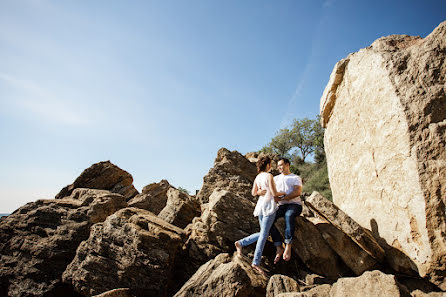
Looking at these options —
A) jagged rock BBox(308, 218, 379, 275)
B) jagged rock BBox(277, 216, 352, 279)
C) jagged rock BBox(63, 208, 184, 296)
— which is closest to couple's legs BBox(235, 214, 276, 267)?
jagged rock BBox(277, 216, 352, 279)

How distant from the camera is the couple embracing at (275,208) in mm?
5297

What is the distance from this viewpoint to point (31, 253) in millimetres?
6641

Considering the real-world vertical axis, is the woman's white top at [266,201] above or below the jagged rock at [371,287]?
above

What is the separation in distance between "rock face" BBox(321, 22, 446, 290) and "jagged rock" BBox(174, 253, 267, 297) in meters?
3.20

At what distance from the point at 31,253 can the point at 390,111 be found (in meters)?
9.68

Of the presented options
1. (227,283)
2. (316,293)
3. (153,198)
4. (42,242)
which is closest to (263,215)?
(227,283)

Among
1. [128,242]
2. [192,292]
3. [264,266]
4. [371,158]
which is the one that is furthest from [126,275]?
[371,158]

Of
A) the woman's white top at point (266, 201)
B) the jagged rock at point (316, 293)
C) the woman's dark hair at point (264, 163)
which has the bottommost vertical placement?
the jagged rock at point (316, 293)

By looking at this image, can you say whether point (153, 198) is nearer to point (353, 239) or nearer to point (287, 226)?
point (287, 226)

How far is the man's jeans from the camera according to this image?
17.7 feet

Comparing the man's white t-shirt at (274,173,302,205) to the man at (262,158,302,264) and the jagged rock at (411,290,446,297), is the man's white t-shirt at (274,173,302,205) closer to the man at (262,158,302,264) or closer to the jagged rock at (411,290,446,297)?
the man at (262,158,302,264)

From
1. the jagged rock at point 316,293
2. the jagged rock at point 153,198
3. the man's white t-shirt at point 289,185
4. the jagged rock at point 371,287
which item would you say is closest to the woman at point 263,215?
the man's white t-shirt at point 289,185

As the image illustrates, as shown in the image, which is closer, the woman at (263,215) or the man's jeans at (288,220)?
the woman at (263,215)

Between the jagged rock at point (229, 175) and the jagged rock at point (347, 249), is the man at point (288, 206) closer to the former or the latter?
the jagged rock at point (347, 249)
